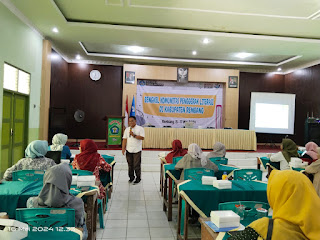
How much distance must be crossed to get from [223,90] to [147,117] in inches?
128

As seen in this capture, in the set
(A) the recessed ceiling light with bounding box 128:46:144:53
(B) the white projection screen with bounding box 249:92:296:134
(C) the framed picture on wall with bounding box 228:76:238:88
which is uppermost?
(A) the recessed ceiling light with bounding box 128:46:144:53

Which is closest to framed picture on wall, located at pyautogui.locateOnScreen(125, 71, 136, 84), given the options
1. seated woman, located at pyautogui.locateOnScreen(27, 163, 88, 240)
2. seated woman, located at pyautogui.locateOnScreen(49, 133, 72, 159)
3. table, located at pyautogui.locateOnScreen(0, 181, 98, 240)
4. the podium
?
the podium

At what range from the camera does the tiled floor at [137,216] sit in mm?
3422

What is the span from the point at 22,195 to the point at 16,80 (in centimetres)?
433

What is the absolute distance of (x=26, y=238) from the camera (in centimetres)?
172

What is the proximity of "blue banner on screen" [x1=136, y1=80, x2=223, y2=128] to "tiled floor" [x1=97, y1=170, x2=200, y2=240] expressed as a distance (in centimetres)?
494

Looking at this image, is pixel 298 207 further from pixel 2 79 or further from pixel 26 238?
pixel 2 79

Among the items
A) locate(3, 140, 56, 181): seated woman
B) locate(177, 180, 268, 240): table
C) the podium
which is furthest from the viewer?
the podium

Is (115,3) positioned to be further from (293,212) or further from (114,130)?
(293,212)

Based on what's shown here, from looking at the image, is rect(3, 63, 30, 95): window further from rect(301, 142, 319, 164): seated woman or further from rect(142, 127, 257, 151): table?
rect(301, 142, 319, 164): seated woman

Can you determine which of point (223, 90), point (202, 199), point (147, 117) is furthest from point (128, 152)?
point (223, 90)

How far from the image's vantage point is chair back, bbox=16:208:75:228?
6.19 ft

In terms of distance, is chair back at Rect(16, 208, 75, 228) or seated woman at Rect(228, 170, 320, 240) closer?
seated woman at Rect(228, 170, 320, 240)

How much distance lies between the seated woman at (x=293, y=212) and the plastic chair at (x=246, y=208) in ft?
2.59
